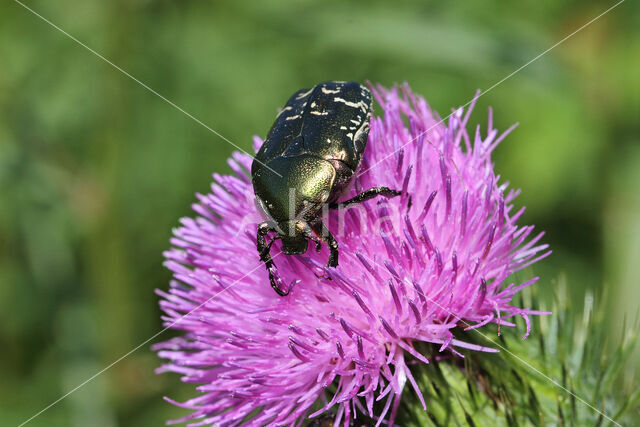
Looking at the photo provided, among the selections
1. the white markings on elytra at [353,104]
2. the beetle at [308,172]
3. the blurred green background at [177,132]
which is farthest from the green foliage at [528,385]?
the blurred green background at [177,132]

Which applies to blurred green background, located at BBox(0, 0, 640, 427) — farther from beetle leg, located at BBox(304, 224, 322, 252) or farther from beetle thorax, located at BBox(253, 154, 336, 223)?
beetle leg, located at BBox(304, 224, 322, 252)

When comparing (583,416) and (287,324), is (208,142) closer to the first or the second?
(287,324)

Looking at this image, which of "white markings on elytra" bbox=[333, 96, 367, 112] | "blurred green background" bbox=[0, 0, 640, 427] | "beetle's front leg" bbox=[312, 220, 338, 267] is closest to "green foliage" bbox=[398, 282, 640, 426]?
"beetle's front leg" bbox=[312, 220, 338, 267]

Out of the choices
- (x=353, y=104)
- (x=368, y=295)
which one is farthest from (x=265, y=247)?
(x=353, y=104)

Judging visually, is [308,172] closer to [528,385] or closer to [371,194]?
[371,194]

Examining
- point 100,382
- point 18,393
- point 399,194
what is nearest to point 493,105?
point 399,194
